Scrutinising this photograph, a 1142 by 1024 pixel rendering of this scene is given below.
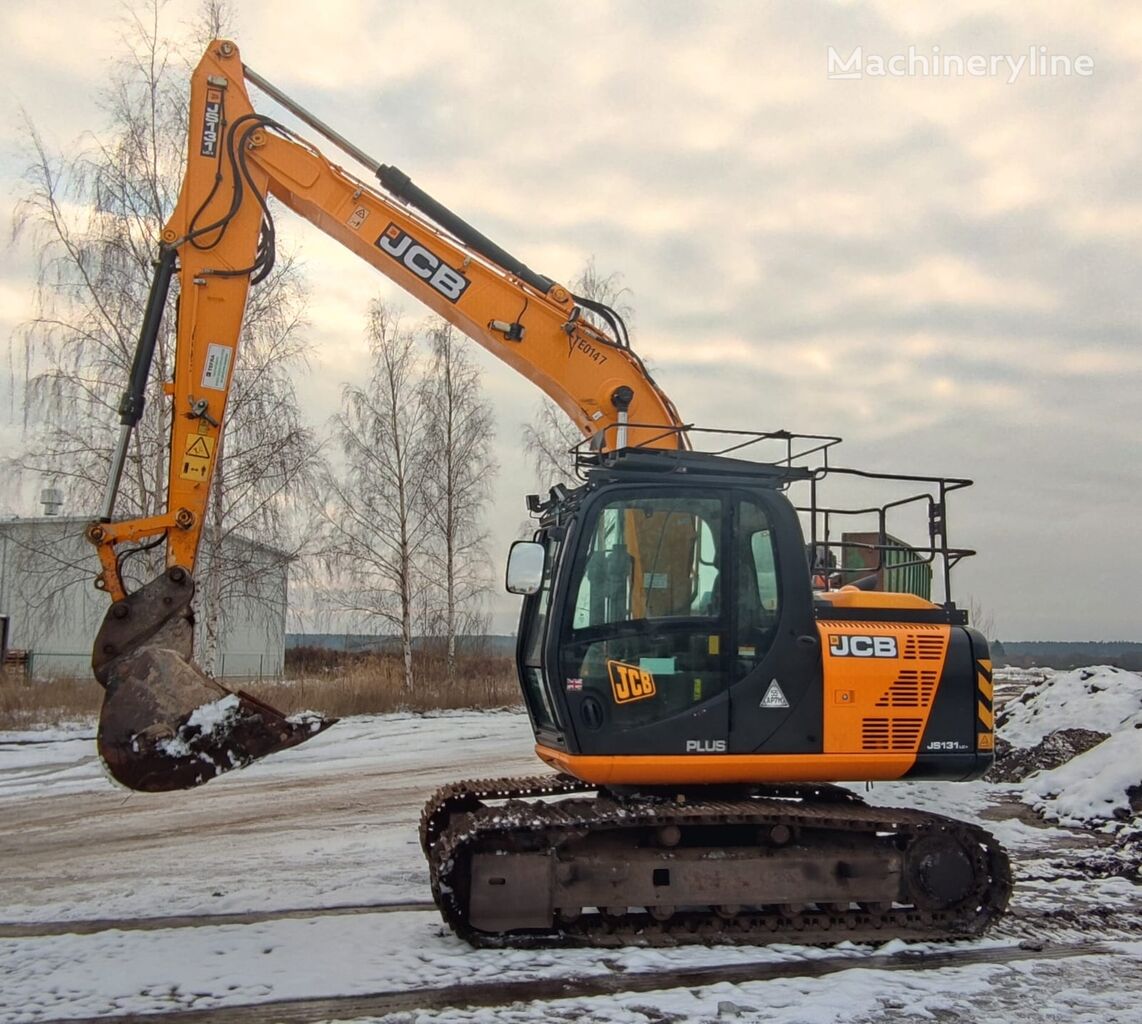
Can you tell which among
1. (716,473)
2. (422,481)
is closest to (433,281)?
(716,473)

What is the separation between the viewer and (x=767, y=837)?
240 inches

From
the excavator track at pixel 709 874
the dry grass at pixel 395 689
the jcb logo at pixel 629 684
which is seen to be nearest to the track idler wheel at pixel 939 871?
the excavator track at pixel 709 874

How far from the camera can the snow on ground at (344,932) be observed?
498cm

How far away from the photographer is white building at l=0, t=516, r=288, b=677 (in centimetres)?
1897

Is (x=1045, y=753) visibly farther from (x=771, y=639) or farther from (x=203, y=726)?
(x=203, y=726)

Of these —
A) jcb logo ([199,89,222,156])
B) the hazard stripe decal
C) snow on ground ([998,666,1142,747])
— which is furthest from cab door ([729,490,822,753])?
snow on ground ([998,666,1142,747])

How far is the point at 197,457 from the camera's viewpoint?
6.79 m

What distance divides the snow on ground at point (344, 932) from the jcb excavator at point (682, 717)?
325mm

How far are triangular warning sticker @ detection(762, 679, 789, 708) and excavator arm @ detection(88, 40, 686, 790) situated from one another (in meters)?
1.68

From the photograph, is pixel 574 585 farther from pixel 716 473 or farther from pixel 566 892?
pixel 566 892

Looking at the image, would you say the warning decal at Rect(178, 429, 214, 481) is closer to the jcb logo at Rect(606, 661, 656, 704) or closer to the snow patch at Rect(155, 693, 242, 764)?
the snow patch at Rect(155, 693, 242, 764)

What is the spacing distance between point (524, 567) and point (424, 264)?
253 cm

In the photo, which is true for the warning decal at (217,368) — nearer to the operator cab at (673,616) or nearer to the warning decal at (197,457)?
the warning decal at (197,457)

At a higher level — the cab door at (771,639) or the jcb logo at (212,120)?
the jcb logo at (212,120)
